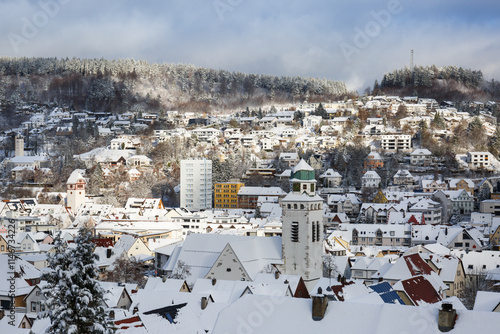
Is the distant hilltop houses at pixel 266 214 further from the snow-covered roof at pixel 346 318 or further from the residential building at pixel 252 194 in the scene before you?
the residential building at pixel 252 194

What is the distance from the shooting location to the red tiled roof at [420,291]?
30609mm

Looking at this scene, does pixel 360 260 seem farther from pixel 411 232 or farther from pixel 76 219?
pixel 76 219

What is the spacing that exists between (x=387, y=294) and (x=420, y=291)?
3.30 meters

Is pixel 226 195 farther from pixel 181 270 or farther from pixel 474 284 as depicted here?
pixel 181 270

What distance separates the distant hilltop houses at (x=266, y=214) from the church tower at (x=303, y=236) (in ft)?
0.25

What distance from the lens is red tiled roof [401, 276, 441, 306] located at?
30609 mm

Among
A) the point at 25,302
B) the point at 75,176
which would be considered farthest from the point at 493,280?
the point at 75,176

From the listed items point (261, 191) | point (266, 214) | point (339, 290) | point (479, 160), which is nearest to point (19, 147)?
point (261, 191)

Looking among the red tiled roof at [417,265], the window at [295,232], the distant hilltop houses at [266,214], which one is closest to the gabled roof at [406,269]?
the red tiled roof at [417,265]

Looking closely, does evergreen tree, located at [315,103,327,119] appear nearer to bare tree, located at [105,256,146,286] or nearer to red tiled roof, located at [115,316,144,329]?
bare tree, located at [105,256,146,286]

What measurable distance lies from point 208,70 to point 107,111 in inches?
1471

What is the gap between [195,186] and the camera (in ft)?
297

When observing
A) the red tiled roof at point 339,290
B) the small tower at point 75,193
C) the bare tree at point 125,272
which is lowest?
the bare tree at point 125,272

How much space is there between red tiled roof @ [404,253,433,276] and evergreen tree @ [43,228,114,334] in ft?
86.7
